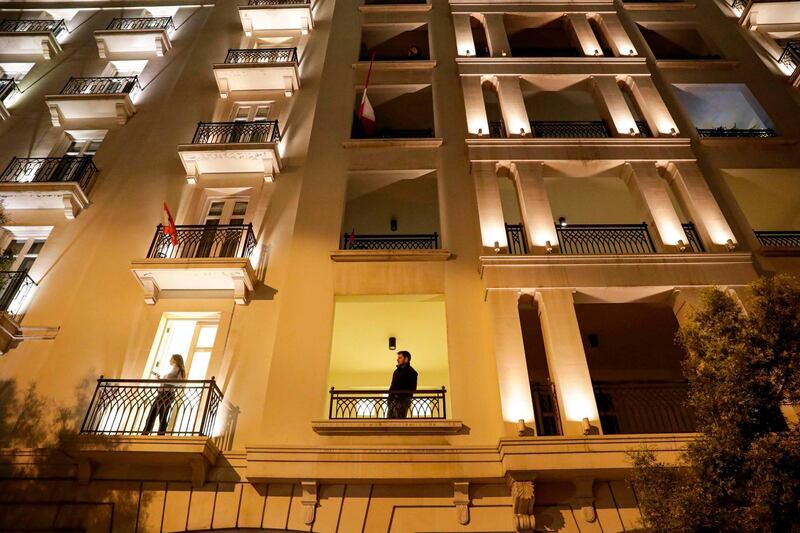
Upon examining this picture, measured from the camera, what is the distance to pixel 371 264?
11.8 meters

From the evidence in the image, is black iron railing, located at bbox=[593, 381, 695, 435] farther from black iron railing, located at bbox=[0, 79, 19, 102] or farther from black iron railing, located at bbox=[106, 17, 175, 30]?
black iron railing, located at bbox=[0, 79, 19, 102]

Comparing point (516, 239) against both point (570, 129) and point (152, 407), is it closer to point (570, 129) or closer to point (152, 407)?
point (570, 129)

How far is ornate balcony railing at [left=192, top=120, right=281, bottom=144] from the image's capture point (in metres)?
14.6

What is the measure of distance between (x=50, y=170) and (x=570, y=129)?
14306 mm

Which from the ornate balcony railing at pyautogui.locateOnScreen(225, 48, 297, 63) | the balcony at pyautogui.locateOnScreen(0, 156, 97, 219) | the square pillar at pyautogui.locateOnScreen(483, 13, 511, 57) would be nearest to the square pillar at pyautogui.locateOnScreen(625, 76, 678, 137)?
the square pillar at pyautogui.locateOnScreen(483, 13, 511, 57)

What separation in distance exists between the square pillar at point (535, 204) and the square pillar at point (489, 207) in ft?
1.83

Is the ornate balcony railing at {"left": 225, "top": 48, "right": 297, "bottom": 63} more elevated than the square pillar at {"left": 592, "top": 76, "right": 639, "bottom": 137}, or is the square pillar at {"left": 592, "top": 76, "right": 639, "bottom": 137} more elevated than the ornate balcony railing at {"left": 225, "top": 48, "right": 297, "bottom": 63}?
the ornate balcony railing at {"left": 225, "top": 48, "right": 297, "bottom": 63}

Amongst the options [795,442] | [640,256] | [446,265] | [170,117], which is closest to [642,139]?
[640,256]

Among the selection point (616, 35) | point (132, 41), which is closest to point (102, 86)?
point (132, 41)

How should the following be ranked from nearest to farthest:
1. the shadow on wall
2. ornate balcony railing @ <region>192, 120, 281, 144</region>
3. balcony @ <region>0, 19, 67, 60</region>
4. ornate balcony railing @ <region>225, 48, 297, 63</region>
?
the shadow on wall
ornate balcony railing @ <region>192, 120, 281, 144</region>
ornate balcony railing @ <region>225, 48, 297, 63</region>
balcony @ <region>0, 19, 67, 60</region>

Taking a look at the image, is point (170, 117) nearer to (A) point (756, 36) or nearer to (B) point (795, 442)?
(B) point (795, 442)

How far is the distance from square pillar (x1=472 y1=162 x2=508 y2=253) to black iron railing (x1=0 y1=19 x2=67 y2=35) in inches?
640

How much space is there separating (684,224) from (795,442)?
777cm

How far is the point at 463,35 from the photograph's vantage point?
17.3 meters
